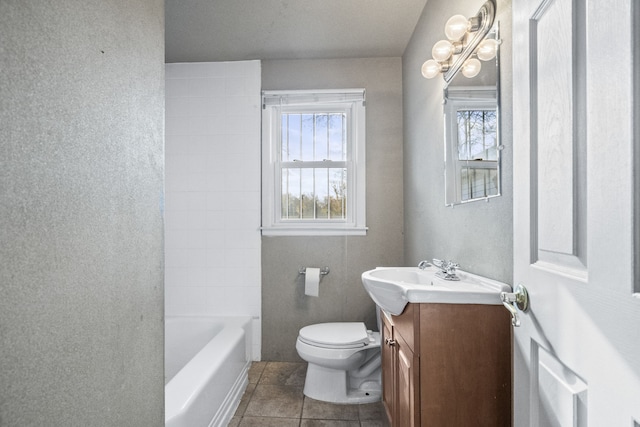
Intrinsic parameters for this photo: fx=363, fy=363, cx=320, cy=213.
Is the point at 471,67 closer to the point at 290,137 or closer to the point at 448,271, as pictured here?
→ the point at 448,271

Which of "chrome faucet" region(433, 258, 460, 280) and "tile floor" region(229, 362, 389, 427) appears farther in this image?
"tile floor" region(229, 362, 389, 427)

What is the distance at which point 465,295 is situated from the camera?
4.19ft

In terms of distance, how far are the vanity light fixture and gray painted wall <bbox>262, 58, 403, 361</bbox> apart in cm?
102

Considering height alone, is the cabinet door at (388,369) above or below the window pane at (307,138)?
below

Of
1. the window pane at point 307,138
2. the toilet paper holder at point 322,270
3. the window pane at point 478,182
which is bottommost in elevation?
the toilet paper holder at point 322,270

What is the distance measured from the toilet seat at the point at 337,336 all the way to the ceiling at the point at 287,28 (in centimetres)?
208

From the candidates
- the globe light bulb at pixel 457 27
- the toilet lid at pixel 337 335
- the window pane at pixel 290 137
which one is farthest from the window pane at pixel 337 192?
the globe light bulb at pixel 457 27

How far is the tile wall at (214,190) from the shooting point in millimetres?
3004

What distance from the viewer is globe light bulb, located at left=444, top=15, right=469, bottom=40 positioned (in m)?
1.62

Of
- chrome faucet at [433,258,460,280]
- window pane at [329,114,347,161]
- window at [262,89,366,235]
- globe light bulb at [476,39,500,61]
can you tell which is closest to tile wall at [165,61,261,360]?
window at [262,89,366,235]

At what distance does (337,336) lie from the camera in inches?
92.3

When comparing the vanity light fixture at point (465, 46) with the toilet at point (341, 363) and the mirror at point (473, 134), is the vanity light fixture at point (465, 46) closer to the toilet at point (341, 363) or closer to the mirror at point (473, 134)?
the mirror at point (473, 134)

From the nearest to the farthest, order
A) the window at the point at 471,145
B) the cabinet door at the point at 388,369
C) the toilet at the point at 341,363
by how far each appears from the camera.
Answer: the window at the point at 471,145 → the cabinet door at the point at 388,369 → the toilet at the point at 341,363

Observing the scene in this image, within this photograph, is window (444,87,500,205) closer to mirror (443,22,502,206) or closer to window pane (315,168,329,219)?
mirror (443,22,502,206)
